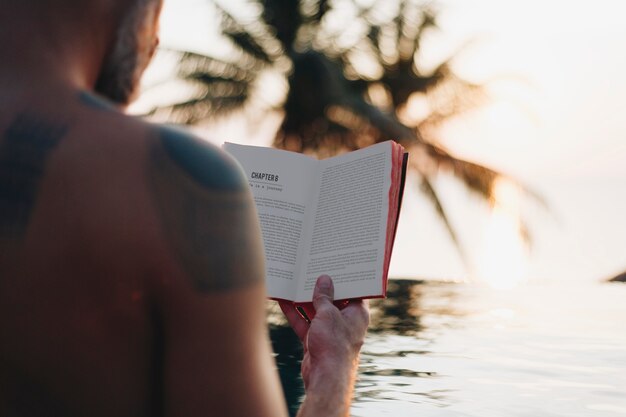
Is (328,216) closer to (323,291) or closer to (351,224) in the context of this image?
(351,224)

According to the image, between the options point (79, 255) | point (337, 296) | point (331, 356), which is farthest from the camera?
point (337, 296)

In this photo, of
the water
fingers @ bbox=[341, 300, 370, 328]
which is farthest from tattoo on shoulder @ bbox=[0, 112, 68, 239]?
the water

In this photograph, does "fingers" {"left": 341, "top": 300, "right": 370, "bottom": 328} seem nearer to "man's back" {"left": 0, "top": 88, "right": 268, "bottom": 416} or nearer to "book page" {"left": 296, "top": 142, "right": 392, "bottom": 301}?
"book page" {"left": 296, "top": 142, "right": 392, "bottom": 301}

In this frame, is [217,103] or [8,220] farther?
[217,103]

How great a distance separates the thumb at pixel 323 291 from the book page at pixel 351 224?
0.05 feet

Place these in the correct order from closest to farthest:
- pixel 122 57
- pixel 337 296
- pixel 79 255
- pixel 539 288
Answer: pixel 79 255, pixel 122 57, pixel 337 296, pixel 539 288

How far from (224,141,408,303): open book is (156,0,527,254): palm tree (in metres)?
10.9

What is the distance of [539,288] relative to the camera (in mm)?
9992

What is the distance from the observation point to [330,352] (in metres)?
1.42

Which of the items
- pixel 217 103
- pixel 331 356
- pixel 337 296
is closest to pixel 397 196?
pixel 337 296

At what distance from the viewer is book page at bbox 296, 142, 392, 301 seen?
1.59m

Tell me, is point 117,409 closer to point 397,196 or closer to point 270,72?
point 397,196

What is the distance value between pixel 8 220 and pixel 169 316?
20cm

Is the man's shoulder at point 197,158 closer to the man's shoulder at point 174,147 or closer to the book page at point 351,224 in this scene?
the man's shoulder at point 174,147
